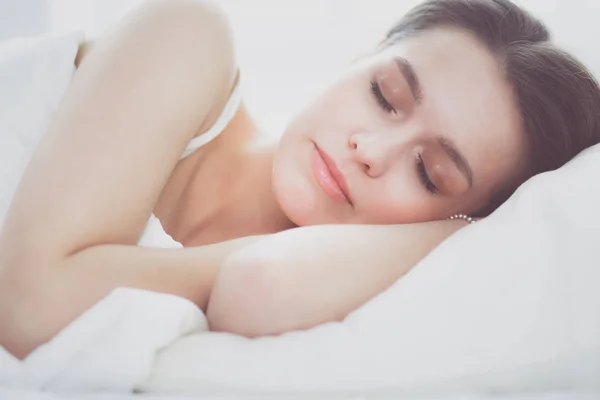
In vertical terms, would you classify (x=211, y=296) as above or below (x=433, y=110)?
below

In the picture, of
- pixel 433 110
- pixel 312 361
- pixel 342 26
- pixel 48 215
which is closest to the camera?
pixel 312 361

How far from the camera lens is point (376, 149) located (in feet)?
2.89

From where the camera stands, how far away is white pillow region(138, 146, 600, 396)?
1.98 feet

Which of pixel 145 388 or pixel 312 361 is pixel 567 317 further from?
pixel 145 388

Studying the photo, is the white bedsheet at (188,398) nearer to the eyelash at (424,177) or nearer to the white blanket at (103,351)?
the white blanket at (103,351)

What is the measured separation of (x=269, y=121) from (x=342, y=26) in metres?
0.39

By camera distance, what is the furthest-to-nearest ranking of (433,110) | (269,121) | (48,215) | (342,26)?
(342,26)
(269,121)
(433,110)
(48,215)

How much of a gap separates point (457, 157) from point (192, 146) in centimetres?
41

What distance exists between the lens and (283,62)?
180 centimetres

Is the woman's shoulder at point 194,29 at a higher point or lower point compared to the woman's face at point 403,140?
higher

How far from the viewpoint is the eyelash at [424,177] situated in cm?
91

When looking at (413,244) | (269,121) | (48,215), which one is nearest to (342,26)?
(269,121)

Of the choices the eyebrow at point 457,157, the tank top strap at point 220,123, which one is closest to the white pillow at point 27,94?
the tank top strap at point 220,123

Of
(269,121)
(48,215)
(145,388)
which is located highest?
(48,215)
